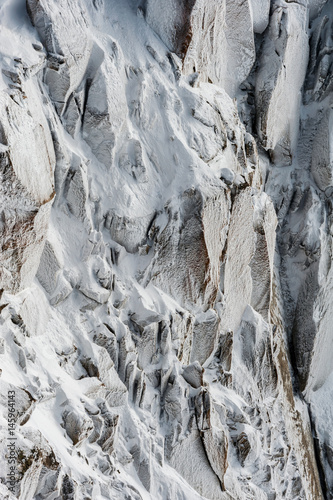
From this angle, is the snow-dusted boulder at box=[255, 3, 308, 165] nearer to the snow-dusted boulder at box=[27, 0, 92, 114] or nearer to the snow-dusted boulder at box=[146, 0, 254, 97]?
the snow-dusted boulder at box=[146, 0, 254, 97]

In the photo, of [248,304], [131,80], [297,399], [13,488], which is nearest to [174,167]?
[131,80]

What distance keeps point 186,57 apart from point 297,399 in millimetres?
8100

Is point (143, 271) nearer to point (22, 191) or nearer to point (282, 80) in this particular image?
point (22, 191)

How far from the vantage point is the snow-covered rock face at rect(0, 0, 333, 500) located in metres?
7.08

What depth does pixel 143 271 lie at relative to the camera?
30.3ft

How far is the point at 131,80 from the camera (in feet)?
32.7

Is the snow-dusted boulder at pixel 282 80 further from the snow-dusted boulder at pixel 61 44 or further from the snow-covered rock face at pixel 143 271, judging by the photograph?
the snow-dusted boulder at pixel 61 44

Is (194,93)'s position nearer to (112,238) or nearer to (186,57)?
(186,57)

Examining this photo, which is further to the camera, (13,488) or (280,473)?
(280,473)

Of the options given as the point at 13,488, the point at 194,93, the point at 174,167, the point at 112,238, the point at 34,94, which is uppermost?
the point at 34,94

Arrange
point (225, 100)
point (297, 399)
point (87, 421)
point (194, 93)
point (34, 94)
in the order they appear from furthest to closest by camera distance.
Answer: point (297, 399) → point (225, 100) → point (194, 93) → point (34, 94) → point (87, 421)

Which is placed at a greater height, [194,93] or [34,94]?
[34,94]

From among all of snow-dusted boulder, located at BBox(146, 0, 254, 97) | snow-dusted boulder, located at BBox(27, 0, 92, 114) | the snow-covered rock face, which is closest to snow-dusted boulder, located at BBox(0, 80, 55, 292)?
the snow-covered rock face

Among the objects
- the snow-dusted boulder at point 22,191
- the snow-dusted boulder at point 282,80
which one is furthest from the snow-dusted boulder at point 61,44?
the snow-dusted boulder at point 282,80
